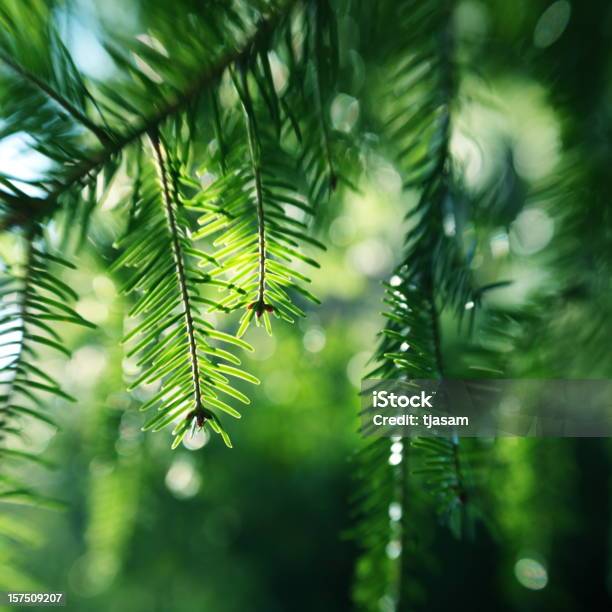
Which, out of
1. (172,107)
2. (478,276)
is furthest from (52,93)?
(478,276)

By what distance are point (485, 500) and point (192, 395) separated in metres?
0.30

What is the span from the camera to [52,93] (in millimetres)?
217

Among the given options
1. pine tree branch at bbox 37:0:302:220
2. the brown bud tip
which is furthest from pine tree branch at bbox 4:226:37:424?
the brown bud tip

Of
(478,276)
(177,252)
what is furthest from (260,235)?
(478,276)

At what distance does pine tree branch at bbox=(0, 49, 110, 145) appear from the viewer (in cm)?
21

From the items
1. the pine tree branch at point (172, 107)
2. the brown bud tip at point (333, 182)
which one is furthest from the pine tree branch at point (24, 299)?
the brown bud tip at point (333, 182)

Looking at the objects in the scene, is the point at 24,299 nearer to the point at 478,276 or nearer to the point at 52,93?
the point at 52,93

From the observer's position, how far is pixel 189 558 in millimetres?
1232

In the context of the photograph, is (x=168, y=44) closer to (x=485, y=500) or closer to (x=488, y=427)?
(x=488, y=427)

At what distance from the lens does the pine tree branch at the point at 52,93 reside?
21 cm

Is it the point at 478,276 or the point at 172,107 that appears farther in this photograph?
the point at 478,276

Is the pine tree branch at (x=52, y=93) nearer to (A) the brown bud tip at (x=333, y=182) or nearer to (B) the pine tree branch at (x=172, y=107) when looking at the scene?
(B) the pine tree branch at (x=172, y=107)

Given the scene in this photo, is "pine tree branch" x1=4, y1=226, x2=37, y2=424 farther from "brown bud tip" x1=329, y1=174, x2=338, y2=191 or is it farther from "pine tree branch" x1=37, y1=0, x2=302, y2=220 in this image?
"brown bud tip" x1=329, y1=174, x2=338, y2=191

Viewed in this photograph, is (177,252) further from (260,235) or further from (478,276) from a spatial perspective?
(478,276)
